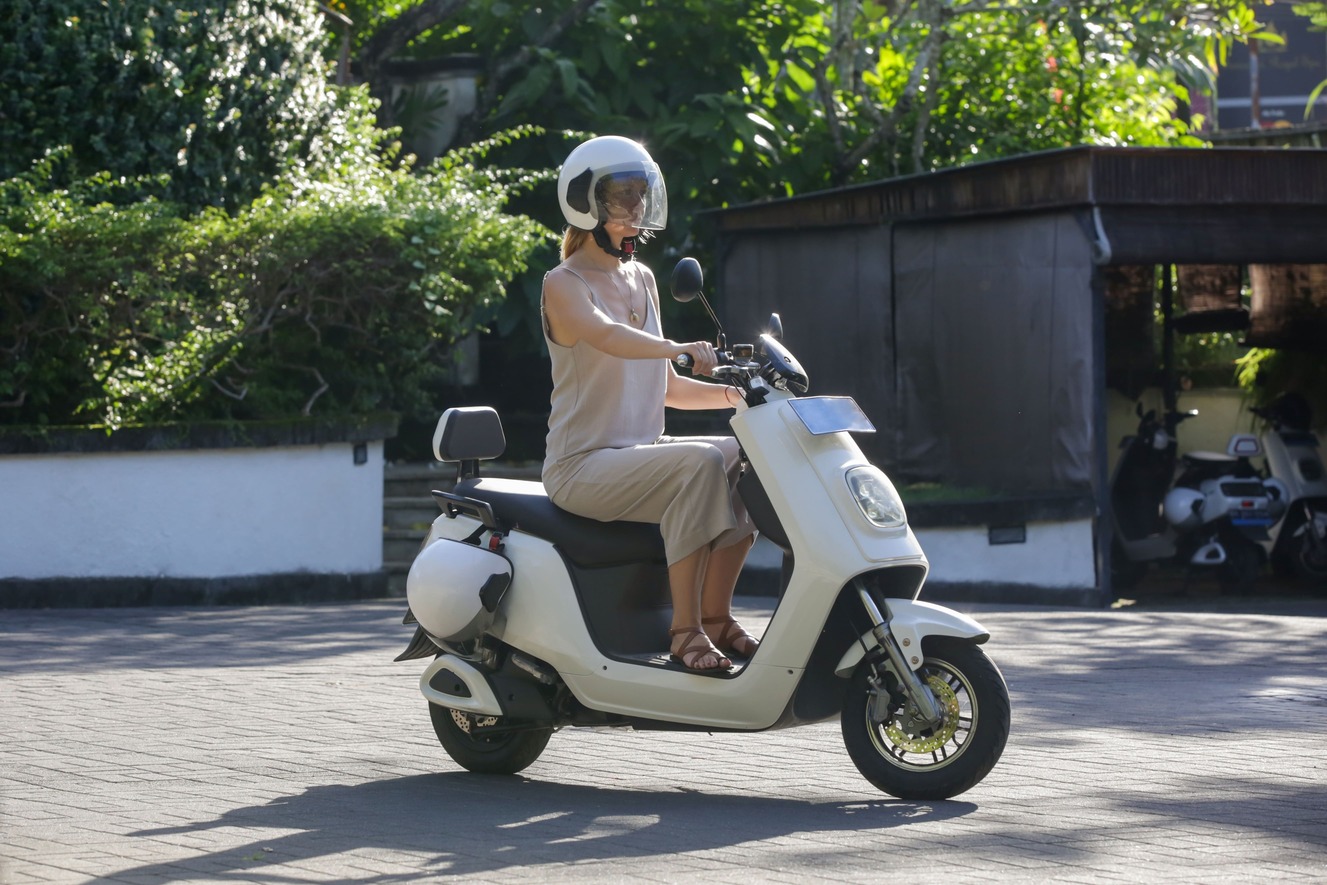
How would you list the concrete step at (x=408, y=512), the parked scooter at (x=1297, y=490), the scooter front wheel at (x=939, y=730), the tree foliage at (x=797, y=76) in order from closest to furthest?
the scooter front wheel at (x=939, y=730) → the concrete step at (x=408, y=512) → the parked scooter at (x=1297, y=490) → the tree foliage at (x=797, y=76)

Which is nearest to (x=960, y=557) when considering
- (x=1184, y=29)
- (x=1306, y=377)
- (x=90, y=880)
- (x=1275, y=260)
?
(x=1275, y=260)

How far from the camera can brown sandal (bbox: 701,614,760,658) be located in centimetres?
590

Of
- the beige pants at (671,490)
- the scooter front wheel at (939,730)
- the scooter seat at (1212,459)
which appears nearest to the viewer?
the scooter front wheel at (939,730)

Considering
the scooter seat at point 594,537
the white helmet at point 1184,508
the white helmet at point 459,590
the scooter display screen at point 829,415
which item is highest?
the scooter display screen at point 829,415

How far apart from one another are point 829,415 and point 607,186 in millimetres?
1080

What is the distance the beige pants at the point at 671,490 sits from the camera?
573cm

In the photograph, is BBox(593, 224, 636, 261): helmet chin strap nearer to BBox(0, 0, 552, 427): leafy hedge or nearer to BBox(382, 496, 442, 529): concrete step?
BBox(0, 0, 552, 427): leafy hedge

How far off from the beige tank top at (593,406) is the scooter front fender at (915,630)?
1.03 meters

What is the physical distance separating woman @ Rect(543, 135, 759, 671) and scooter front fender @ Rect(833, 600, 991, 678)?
435mm

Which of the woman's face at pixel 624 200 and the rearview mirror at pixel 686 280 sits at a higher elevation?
the woman's face at pixel 624 200

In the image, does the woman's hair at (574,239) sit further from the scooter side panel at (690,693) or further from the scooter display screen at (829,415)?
the scooter side panel at (690,693)

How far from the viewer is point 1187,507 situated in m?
13.8

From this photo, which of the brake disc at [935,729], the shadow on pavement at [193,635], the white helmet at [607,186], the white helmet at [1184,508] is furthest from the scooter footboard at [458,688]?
the white helmet at [1184,508]

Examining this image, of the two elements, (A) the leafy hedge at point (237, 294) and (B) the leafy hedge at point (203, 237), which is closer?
(A) the leafy hedge at point (237, 294)
